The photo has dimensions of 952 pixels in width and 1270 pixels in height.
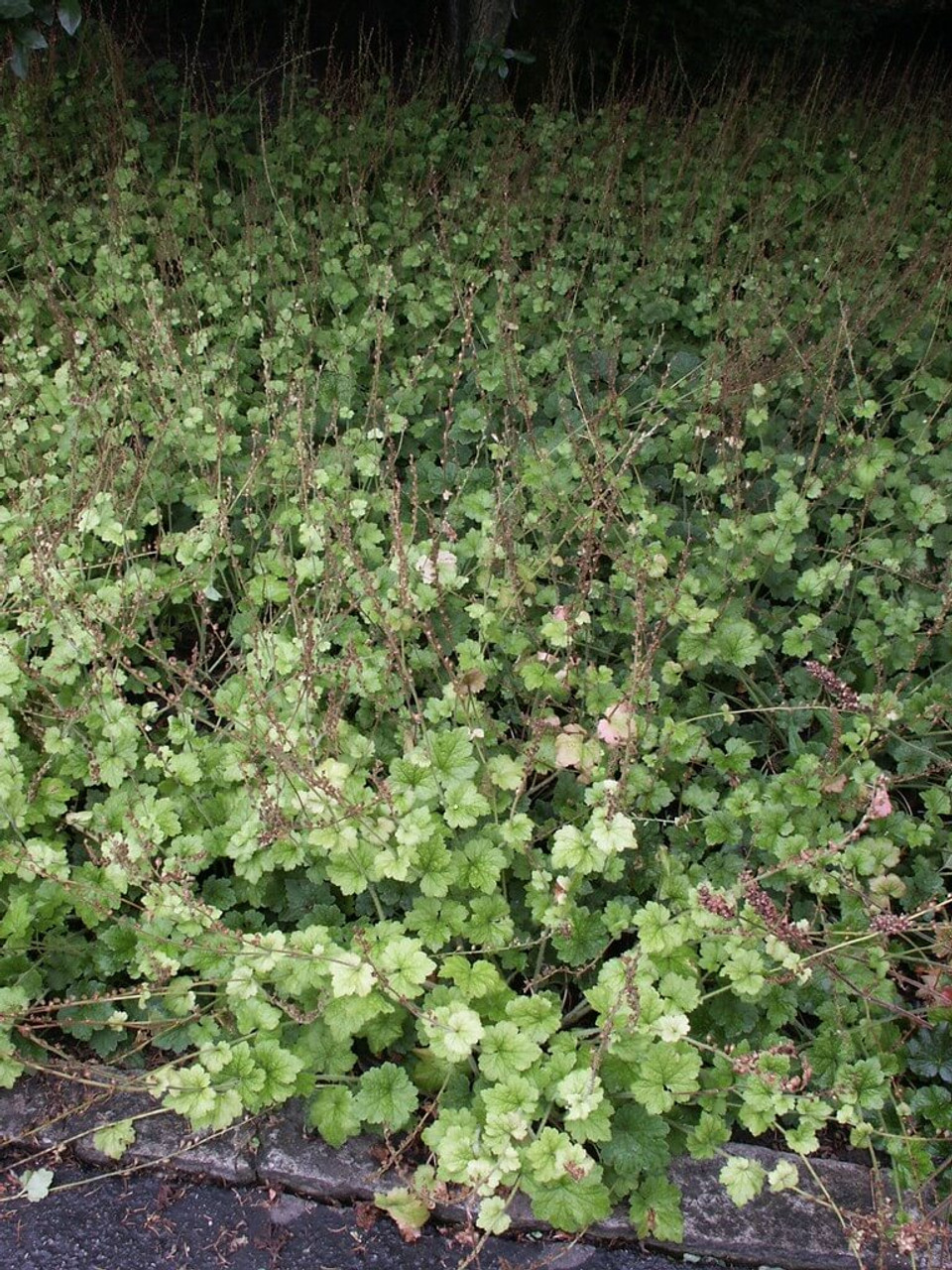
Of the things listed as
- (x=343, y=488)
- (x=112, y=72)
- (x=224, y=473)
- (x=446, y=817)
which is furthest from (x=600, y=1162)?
(x=112, y=72)

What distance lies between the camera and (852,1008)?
2.25 metres

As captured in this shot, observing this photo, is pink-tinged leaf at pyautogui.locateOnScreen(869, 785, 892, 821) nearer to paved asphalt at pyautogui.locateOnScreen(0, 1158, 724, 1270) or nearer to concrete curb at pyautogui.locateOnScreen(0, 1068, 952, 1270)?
concrete curb at pyautogui.locateOnScreen(0, 1068, 952, 1270)

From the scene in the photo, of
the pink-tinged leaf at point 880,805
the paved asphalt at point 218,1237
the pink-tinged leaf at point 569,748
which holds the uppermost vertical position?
the pink-tinged leaf at point 880,805

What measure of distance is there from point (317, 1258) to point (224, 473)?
2426 mm

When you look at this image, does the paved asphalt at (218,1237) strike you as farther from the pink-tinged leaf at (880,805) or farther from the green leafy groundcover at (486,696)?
the pink-tinged leaf at (880,805)

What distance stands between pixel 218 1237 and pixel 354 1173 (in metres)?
0.28

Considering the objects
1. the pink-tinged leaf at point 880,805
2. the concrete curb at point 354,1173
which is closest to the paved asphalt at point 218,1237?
the concrete curb at point 354,1173

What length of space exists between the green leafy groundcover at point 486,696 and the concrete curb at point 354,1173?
0.26 feet

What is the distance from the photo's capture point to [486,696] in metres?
2.93

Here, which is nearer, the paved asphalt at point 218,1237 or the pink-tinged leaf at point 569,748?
the paved asphalt at point 218,1237

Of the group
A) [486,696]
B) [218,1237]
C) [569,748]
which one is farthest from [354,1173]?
[486,696]

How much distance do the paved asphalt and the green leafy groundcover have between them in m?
0.12

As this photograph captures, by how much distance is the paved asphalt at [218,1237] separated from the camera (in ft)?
6.49

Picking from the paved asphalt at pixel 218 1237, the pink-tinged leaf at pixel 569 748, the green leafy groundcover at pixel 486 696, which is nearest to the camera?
the paved asphalt at pixel 218 1237
